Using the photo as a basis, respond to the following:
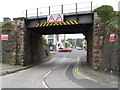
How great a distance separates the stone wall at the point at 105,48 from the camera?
1218cm

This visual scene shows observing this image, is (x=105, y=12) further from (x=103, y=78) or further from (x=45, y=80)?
(x=45, y=80)

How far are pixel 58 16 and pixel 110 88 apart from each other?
38.7 ft

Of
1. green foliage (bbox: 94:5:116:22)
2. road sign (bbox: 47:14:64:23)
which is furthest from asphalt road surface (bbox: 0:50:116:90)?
green foliage (bbox: 94:5:116:22)

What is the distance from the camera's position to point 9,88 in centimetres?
777

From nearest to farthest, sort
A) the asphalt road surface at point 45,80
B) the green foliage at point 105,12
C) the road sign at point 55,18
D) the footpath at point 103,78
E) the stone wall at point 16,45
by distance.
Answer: the asphalt road surface at point 45,80
the footpath at point 103,78
the green foliage at point 105,12
the road sign at point 55,18
the stone wall at point 16,45

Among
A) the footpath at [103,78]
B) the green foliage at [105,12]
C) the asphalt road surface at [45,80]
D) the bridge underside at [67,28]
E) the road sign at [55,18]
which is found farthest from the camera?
the bridge underside at [67,28]

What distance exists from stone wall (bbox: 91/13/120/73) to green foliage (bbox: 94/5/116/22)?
0.50 metres

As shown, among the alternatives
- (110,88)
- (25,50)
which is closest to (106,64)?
(110,88)

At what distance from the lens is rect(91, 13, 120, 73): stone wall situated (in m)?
12.2

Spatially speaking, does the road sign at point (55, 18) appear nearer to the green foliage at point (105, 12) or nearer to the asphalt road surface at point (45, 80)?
the green foliage at point (105, 12)

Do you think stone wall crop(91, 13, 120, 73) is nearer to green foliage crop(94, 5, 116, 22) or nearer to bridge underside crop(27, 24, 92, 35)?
green foliage crop(94, 5, 116, 22)

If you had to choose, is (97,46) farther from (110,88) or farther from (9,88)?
(9,88)

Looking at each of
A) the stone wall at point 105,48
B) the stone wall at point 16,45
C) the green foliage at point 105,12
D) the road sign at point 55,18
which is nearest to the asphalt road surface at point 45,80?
the stone wall at point 105,48

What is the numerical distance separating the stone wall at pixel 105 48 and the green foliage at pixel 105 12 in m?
0.50
